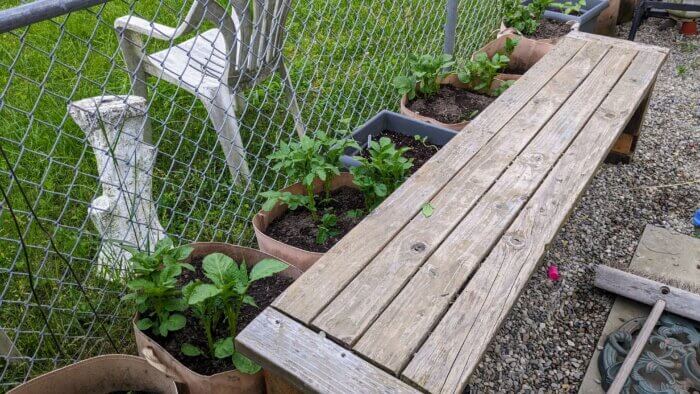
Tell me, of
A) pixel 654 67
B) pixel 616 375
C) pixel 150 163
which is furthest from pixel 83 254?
pixel 654 67

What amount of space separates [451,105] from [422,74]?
26cm

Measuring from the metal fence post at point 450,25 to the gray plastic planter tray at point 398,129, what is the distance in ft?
2.57

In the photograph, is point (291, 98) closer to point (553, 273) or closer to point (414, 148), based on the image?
point (414, 148)

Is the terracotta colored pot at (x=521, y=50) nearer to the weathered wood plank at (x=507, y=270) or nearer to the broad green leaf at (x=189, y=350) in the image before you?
the weathered wood plank at (x=507, y=270)

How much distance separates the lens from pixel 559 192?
1954 mm

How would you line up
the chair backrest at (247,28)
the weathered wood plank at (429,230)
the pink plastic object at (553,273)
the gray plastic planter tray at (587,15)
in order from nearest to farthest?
the weathered wood plank at (429,230) < the chair backrest at (247,28) < the pink plastic object at (553,273) < the gray plastic planter tray at (587,15)

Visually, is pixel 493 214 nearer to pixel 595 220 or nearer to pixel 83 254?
pixel 595 220

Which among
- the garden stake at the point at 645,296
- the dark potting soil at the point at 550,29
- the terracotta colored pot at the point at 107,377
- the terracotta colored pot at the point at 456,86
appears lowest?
the terracotta colored pot at the point at 107,377

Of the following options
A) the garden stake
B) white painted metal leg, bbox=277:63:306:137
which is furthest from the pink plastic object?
white painted metal leg, bbox=277:63:306:137

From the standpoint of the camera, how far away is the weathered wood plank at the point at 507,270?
1377mm

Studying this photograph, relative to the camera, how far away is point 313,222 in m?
2.26

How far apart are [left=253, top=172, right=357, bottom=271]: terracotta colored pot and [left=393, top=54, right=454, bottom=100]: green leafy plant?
0.74 m

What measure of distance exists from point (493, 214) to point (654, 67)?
4.94ft

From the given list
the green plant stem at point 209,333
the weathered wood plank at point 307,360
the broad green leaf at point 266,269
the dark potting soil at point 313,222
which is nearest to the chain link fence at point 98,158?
the dark potting soil at point 313,222
